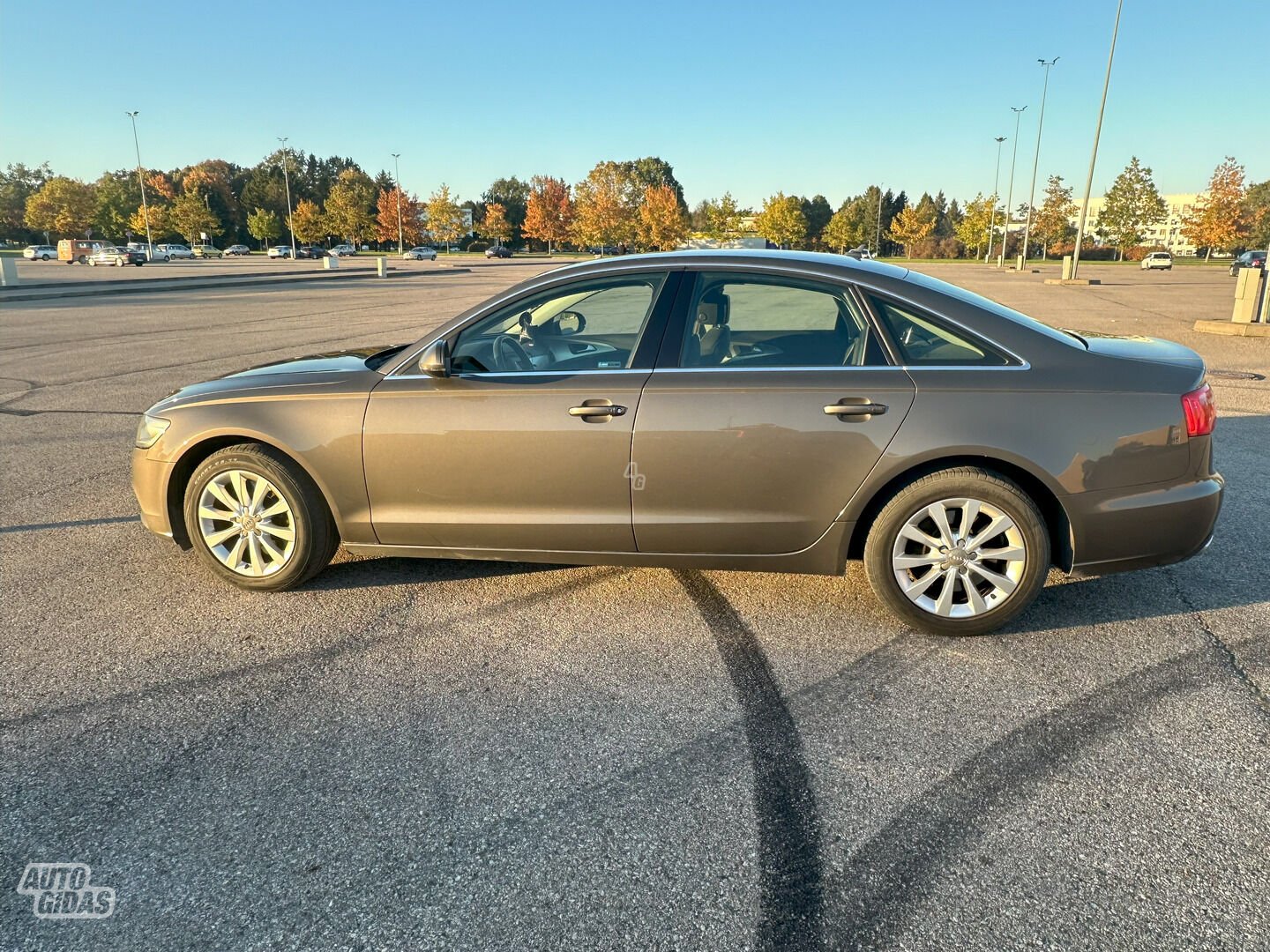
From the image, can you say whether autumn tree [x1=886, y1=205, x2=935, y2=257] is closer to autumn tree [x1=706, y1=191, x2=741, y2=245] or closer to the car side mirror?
autumn tree [x1=706, y1=191, x2=741, y2=245]

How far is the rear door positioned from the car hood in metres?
1.46

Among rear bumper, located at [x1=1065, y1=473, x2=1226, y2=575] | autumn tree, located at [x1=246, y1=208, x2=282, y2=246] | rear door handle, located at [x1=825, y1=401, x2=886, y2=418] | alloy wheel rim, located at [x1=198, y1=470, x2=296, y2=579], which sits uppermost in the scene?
autumn tree, located at [x1=246, y1=208, x2=282, y2=246]

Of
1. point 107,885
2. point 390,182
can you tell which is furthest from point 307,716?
point 390,182

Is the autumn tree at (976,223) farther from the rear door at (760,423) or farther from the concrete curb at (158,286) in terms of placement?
the rear door at (760,423)

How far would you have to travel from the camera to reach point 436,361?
12.6 ft

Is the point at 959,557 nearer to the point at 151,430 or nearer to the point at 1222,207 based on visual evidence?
Result: the point at 151,430

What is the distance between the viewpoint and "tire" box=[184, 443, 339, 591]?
410cm

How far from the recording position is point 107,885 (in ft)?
7.65

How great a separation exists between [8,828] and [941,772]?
2.96 meters

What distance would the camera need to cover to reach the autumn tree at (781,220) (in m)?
90.1

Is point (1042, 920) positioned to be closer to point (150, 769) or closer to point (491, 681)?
point (491, 681)

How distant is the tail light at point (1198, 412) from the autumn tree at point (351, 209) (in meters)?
99.1

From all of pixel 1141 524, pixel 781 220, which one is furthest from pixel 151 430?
pixel 781 220

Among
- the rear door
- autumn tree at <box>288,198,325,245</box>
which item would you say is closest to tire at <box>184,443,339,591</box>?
the rear door
